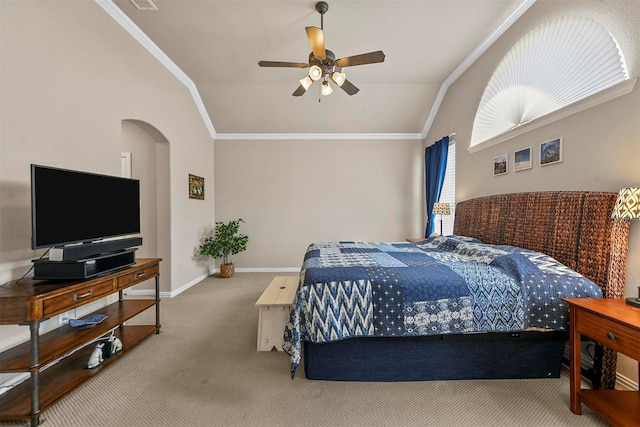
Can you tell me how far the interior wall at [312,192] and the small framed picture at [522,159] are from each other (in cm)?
249

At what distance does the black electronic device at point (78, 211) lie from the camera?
1664 millimetres

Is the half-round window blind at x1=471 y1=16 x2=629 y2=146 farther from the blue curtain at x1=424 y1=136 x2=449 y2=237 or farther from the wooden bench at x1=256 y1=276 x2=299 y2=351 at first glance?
the wooden bench at x1=256 y1=276 x2=299 y2=351

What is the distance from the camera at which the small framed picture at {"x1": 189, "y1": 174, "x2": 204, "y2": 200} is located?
4.26 m

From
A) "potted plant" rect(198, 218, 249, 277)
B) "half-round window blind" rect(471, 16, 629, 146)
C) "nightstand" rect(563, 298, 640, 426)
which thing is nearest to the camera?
"nightstand" rect(563, 298, 640, 426)

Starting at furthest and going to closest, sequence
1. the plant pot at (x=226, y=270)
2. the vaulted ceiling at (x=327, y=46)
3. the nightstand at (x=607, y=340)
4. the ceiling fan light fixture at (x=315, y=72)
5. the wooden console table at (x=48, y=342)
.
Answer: the plant pot at (x=226, y=270), the vaulted ceiling at (x=327, y=46), the ceiling fan light fixture at (x=315, y=72), the wooden console table at (x=48, y=342), the nightstand at (x=607, y=340)

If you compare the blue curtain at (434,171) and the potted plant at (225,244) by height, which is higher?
the blue curtain at (434,171)

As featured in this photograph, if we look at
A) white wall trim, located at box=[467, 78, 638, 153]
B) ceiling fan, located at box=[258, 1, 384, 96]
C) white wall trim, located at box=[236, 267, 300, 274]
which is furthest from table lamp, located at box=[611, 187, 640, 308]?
white wall trim, located at box=[236, 267, 300, 274]

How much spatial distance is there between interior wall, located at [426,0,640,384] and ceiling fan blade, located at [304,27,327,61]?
204 centimetres

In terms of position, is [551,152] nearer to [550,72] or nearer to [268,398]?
[550,72]

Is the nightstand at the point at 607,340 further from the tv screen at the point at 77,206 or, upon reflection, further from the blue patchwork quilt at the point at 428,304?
the tv screen at the point at 77,206

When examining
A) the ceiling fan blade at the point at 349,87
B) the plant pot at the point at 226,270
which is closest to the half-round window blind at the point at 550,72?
the ceiling fan blade at the point at 349,87

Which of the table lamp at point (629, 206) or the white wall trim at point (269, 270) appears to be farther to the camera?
the white wall trim at point (269, 270)

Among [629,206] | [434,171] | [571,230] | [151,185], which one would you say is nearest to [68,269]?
[151,185]

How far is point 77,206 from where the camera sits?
75.3 inches
